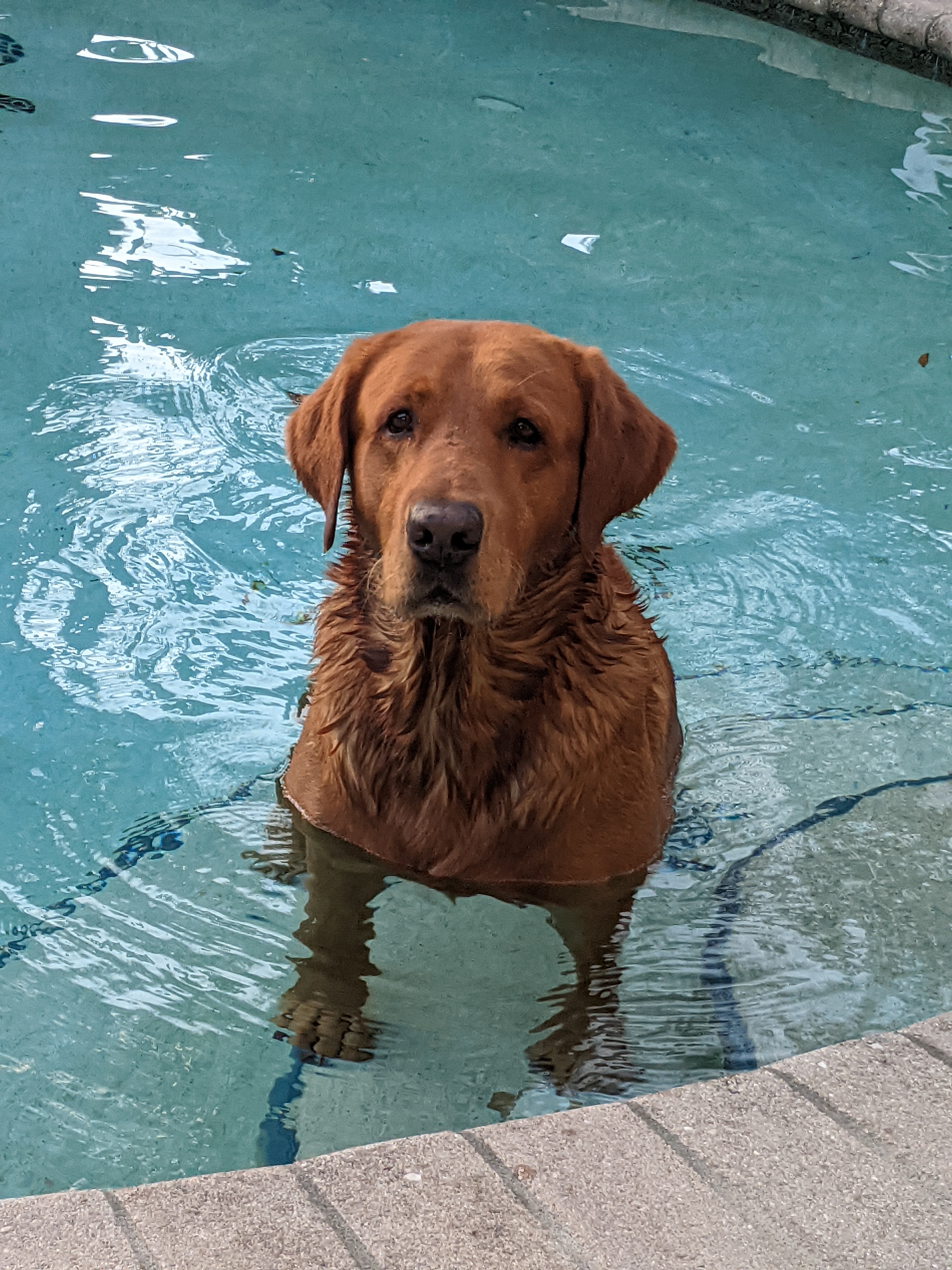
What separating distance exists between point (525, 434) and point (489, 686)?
595mm

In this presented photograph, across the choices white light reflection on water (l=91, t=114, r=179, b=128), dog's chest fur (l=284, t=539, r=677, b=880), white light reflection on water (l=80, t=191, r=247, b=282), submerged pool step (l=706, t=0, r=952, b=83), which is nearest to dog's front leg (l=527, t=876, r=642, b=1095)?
dog's chest fur (l=284, t=539, r=677, b=880)

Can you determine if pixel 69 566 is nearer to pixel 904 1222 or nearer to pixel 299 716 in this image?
pixel 299 716

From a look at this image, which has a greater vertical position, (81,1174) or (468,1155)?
(468,1155)

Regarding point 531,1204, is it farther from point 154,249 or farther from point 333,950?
point 154,249

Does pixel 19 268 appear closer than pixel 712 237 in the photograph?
Yes

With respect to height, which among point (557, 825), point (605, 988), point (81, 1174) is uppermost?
point (557, 825)

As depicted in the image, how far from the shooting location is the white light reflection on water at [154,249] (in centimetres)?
726

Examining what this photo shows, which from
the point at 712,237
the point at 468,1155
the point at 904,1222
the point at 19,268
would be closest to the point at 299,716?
the point at 468,1155

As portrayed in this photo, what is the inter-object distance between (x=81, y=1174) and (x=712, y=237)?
674 cm

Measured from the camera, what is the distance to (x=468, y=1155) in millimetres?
2154

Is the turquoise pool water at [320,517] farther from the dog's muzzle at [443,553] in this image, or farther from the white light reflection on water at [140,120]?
the dog's muzzle at [443,553]

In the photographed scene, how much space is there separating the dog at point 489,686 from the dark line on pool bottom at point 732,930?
0.26 meters

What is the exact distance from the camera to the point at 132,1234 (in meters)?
1.96

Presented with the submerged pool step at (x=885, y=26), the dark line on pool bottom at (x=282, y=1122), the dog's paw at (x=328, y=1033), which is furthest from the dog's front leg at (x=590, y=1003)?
the submerged pool step at (x=885, y=26)
